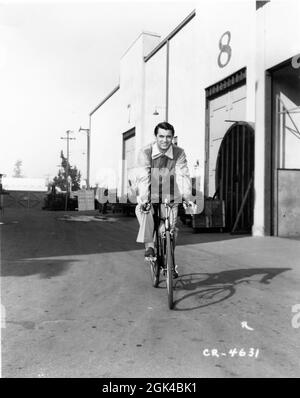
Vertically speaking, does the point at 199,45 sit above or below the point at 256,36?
above

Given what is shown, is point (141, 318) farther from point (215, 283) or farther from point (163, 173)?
point (215, 283)

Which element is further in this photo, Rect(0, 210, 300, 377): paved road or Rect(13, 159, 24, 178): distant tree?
Rect(13, 159, 24, 178): distant tree

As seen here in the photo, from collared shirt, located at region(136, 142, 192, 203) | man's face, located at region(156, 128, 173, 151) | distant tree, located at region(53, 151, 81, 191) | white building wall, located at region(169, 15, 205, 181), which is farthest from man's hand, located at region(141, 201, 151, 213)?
distant tree, located at region(53, 151, 81, 191)

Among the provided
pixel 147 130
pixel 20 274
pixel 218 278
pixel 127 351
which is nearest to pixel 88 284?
pixel 20 274

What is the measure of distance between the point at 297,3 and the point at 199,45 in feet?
22.7

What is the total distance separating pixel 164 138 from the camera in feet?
16.1

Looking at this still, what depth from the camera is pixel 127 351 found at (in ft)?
10.8

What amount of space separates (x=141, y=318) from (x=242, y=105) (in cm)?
1195

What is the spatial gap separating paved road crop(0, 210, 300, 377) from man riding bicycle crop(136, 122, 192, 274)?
0.94 metres

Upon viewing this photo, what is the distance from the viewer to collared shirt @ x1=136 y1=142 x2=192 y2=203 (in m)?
4.93

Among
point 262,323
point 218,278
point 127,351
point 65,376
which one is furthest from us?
point 218,278

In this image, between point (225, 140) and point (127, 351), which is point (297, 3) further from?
point (127, 351)

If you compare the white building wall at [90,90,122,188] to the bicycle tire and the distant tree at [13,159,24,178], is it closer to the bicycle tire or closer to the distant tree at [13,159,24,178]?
the bicycle tire

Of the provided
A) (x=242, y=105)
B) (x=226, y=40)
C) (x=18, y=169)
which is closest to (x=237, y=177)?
(x=242, y=105)
